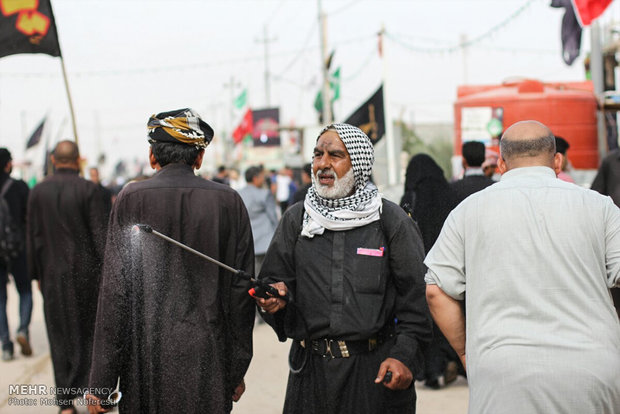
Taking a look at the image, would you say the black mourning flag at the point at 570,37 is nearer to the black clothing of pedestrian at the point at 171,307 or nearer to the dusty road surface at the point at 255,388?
the dusty road surface at the point at 255,388

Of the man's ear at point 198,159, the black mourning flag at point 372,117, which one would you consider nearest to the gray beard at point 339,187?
the man's ear at point 198,159

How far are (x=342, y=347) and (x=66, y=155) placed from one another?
3734 millimetres

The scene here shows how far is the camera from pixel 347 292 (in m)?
3.63

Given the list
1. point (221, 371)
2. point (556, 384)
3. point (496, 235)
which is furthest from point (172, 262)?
point (556, 384)

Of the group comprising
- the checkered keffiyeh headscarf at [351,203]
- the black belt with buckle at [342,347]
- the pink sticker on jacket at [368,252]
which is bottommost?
the black belt with buckle at [342,347]

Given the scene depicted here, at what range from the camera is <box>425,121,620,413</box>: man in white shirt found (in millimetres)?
2836

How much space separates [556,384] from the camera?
283 centimetres

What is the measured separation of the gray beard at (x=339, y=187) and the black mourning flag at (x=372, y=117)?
38.5ft

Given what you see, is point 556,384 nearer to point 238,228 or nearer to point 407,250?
point 407,250

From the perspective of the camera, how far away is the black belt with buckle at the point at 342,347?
362 cm

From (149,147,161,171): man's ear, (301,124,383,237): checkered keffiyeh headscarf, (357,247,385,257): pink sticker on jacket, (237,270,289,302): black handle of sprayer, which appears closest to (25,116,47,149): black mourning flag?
(149,147,161,171): man's ear

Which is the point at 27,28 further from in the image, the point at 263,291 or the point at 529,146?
the point at 529,146

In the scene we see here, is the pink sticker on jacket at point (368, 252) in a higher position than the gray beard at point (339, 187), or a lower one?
lower

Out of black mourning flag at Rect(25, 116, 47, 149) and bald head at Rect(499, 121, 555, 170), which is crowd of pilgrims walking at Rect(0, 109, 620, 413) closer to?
bald head at Rect(499, 121, 555, 170)
